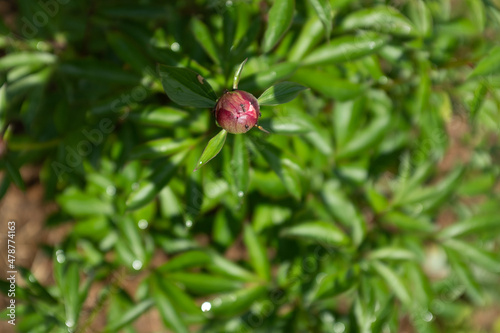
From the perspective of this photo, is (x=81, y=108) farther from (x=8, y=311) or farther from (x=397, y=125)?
(x=397, y=125)

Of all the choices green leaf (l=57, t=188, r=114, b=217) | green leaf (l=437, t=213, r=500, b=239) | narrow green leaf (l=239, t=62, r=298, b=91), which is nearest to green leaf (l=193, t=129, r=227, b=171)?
narrow green leaf (l=239, t=62, r=298, b=91)

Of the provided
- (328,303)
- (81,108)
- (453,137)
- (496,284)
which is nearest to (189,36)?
(81,108)

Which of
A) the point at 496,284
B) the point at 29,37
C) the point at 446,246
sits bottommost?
the point at 496,284

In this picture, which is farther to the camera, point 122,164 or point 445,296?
point 445,296

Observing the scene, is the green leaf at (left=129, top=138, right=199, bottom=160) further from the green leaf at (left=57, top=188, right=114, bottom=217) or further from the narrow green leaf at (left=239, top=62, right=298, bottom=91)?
the green leaf at (left=57, top=188, right=114, bottom=217)

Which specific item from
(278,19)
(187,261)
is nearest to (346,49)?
(278,19)
